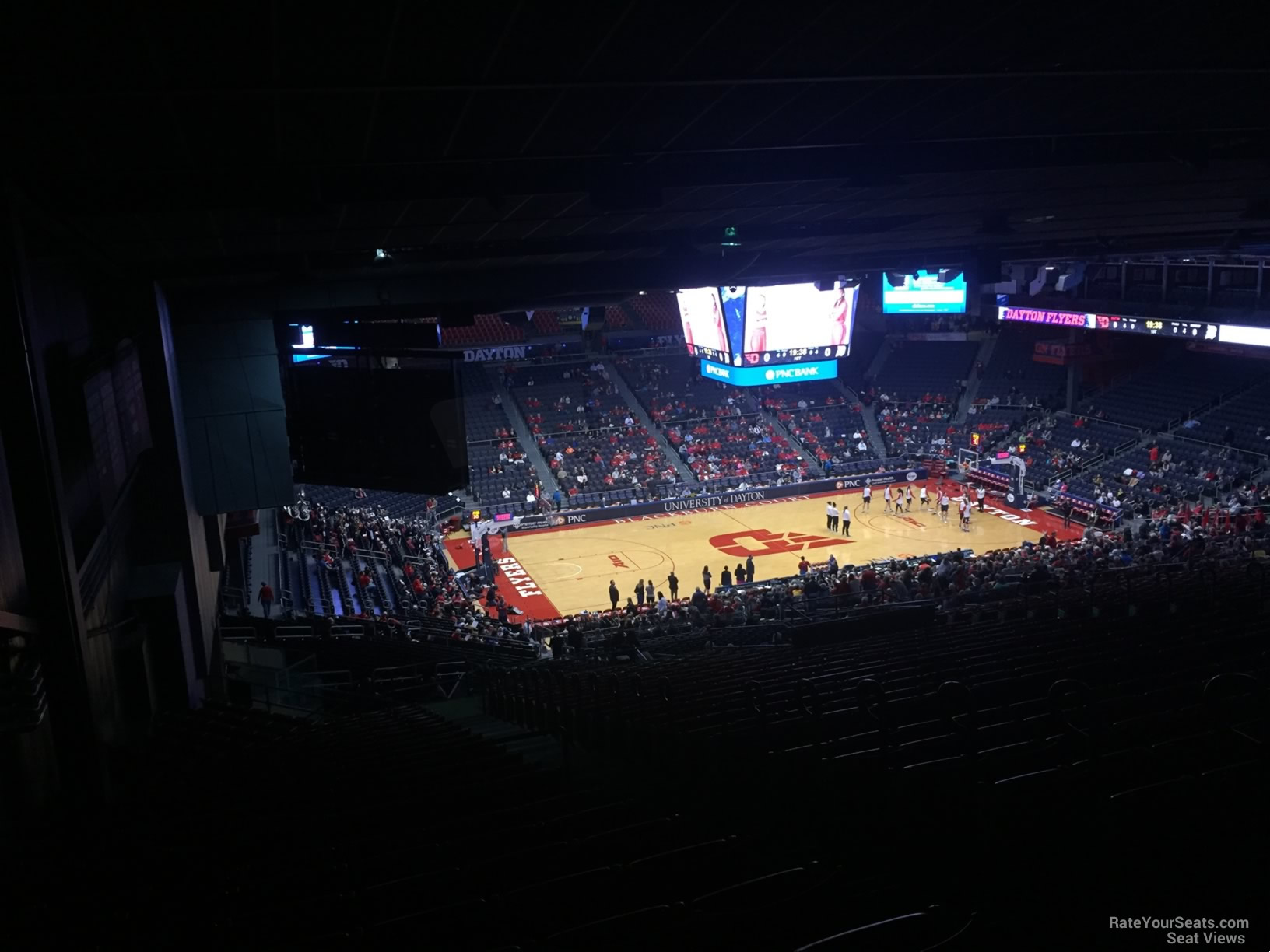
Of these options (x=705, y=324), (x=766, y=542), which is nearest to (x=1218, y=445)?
(x=766, y=542)

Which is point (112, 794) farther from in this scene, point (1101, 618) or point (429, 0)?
point (1101, 618)

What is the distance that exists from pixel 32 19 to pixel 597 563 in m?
28.7

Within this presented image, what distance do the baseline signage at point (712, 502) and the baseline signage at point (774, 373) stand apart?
580 centimetres

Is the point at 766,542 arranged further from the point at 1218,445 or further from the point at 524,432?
the point at 1218,445

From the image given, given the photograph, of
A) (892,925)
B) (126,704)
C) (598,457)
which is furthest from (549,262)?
(598,457)

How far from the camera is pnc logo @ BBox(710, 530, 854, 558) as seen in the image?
32.6 meters

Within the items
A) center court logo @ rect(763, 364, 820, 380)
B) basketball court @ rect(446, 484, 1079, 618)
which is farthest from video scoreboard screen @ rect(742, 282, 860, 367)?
basketball court @ rect(446, 484, 1079, 618)

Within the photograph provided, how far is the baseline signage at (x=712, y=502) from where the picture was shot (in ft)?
123

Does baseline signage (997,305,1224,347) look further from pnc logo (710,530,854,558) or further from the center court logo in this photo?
pnc logo (710,530,854,558)

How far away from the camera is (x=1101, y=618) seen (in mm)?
11516

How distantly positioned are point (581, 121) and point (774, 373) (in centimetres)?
3021

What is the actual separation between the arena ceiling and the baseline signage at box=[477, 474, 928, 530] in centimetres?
2731

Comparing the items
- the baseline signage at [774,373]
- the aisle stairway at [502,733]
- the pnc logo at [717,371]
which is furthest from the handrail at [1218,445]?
the aisle stairway at [502,733]

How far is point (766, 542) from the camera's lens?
3372cm
